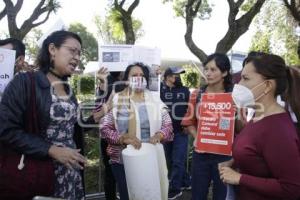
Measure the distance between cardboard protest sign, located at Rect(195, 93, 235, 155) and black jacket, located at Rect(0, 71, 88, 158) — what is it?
169 cm

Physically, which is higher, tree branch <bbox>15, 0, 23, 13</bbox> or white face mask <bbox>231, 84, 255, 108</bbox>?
tree branch <bbox>15, 0, 23, 13</bbox>

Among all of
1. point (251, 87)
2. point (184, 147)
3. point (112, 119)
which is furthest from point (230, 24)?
point (251, 87)

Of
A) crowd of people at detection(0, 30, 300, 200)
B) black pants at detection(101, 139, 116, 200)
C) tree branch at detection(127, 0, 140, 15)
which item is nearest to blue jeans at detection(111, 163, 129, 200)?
crowd of people at detection(0, 30, 300, 200)

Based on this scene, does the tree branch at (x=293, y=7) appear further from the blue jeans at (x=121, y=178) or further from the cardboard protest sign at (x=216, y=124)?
the blue jeans at (x=121, y=178)

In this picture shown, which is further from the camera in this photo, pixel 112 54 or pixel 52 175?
pixel 112 54

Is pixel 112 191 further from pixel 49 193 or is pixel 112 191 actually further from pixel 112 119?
pixel 49 193

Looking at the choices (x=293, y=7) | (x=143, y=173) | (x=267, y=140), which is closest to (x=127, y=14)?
(x=293, y=7)

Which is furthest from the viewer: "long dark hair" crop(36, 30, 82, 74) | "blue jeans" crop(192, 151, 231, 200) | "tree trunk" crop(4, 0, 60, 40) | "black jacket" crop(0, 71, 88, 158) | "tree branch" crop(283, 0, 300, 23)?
"tree branch" crop(283, 0, 300, 23)

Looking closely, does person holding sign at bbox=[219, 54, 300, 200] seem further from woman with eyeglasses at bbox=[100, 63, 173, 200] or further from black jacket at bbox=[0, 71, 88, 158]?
woman with eyeglasses at bbox=[100, 63, 173, 200]

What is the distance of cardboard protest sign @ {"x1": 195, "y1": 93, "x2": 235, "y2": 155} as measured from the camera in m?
3.46

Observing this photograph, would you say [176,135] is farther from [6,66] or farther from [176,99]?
[6,66]

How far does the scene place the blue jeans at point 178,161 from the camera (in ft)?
19.7

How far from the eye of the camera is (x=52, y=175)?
2.26 meters

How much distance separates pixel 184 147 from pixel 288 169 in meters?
4.24
